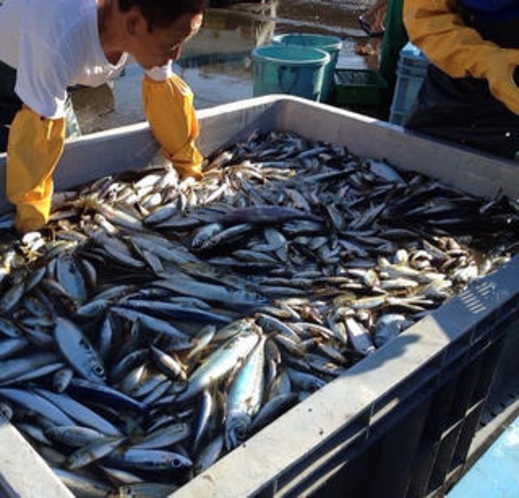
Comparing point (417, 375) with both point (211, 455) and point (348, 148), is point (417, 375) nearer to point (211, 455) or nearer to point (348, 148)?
point (211, 455)

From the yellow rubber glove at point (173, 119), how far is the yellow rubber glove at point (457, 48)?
4.91ft

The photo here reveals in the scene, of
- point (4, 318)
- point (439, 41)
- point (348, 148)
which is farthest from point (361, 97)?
point (4, 318)

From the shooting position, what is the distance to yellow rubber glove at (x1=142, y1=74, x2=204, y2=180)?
362 cm

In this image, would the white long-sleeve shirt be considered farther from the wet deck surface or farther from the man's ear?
the wet deck surface

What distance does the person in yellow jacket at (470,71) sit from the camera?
11.0ft

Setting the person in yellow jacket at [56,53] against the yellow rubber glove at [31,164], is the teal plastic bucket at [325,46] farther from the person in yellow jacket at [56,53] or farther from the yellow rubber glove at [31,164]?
the yellow rubber glove at [31,164]

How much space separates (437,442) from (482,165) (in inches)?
83.0

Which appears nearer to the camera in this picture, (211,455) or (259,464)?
(259,464)

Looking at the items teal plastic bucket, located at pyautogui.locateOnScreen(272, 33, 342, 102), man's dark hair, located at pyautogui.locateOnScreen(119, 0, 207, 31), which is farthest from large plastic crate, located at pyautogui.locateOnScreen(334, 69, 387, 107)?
man's dark hair, located at pyautogui.locateOnScreen(119, 0, 207, 31)

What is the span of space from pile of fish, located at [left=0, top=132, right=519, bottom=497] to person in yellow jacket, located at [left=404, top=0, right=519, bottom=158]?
0.41 m

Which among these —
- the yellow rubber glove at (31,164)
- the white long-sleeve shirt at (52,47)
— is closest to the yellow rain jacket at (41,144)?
the yellow rubber glove at (31,164)

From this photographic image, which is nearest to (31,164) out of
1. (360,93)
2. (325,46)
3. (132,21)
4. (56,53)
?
(56,53)

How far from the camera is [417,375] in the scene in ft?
6.09

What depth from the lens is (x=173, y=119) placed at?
3.66 m
